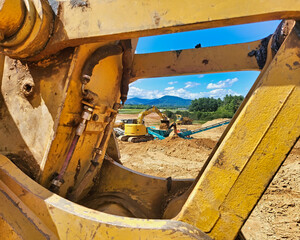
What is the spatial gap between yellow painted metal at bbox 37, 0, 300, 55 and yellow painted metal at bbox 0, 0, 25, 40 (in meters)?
0.22

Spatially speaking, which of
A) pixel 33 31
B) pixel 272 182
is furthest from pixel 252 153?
pixel 272 182

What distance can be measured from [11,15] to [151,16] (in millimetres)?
909

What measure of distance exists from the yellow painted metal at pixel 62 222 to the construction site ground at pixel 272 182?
2306 millimetres

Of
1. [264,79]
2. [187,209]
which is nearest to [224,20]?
[264,79]

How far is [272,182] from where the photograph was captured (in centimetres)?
409

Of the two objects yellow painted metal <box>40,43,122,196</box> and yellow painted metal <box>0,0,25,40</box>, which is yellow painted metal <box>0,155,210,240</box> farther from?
yellow painted metal <box>0,0,25,40</box>

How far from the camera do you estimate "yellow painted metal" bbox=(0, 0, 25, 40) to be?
45.9 inches

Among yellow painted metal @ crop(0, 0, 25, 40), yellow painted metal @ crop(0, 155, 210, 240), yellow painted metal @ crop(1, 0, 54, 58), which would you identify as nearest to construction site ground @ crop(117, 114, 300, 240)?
yellow painted metal @ crop(0, 155, 210, 240)

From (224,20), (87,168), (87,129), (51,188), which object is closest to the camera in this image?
(224,20)

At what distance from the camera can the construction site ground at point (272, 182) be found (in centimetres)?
279

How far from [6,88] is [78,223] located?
1369 millimetres

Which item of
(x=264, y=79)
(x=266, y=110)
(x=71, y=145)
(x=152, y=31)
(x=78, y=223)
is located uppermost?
(x=152, y=31)

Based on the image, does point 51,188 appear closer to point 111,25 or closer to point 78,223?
point 78,223

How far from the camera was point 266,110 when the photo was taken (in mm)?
1049
